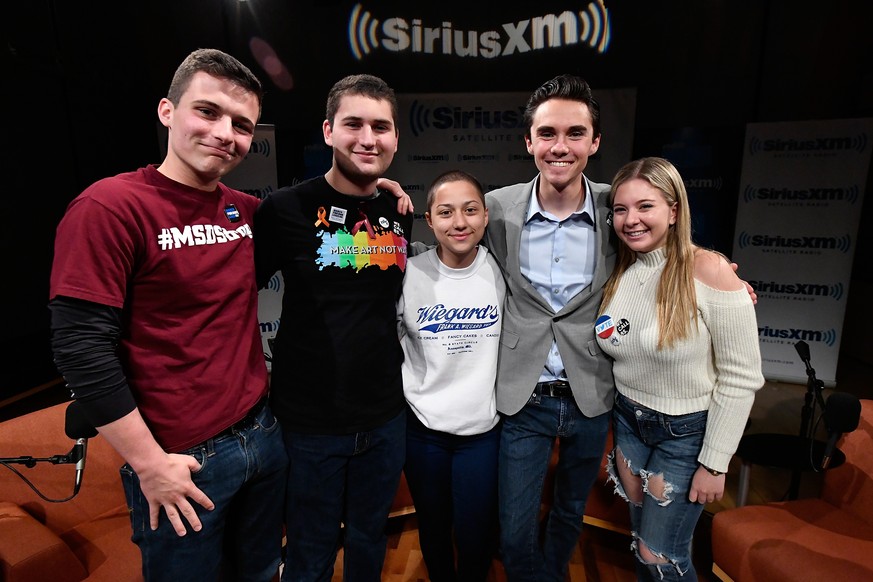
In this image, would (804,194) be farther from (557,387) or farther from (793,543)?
(557,387)

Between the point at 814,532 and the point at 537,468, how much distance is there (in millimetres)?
1248

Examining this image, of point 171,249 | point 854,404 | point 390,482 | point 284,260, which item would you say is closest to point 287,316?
point 284,260

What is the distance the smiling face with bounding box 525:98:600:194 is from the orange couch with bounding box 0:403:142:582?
2.09 m

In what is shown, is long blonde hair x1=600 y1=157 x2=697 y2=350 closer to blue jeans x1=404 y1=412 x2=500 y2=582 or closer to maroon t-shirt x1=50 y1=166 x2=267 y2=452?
blue jeans x1=404 y1=412 x2=500 y2=582

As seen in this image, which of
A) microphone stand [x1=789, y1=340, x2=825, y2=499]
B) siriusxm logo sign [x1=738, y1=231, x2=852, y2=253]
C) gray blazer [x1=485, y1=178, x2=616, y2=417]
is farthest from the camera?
siriusxm logo sign [x1=738, y1=231, x2=852, y2=253]

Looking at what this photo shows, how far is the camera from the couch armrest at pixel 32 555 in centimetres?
156

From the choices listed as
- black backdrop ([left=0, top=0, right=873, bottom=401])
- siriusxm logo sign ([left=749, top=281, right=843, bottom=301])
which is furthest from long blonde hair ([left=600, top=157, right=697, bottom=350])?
siriusxm logo sign ([left=749, top=281, right=843, bottom=301])

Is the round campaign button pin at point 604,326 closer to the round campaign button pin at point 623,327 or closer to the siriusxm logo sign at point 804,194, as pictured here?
the round campaign button pin at point 623,327

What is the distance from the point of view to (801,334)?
481 centimetres

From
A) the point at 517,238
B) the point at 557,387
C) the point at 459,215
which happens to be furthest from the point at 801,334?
the point at 459,215

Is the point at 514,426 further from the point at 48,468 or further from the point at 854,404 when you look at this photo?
the point at 48,468

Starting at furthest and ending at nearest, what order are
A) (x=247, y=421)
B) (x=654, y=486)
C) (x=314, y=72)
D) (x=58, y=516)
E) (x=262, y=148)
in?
(x=314, y=72)
(x=262, y=148)
(x=58, y=516)
(x=654, y=486)
(x=247, y=421)

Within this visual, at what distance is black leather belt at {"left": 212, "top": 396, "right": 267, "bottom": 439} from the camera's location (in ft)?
4.16

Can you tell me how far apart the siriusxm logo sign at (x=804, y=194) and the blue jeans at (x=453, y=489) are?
15.0 ft
